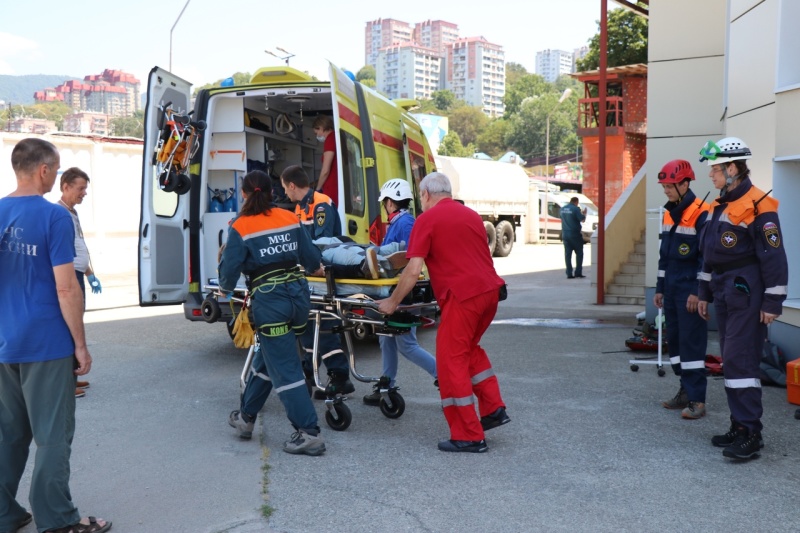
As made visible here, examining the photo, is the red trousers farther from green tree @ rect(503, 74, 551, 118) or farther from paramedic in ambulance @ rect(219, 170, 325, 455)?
green tree @ rect(503, 74, 551, 118)

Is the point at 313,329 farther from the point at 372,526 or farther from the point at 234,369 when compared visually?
the point at 372,526

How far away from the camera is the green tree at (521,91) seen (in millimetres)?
141250

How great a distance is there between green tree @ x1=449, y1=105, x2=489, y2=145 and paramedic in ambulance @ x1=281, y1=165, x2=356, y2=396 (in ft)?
461

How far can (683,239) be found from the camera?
625cm

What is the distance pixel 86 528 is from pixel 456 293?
2567 mm

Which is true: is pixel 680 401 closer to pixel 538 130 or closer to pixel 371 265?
pixel 371 265

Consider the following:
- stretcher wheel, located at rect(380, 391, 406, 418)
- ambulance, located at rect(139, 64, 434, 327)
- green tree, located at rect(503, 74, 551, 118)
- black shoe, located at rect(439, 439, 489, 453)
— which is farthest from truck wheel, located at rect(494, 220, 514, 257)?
green tree, located at rect(503, 74, 551, 118)

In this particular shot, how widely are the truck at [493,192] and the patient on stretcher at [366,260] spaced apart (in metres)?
17.6

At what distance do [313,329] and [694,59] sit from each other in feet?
25.1

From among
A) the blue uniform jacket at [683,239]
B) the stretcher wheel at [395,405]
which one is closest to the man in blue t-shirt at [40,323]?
the stretcher wheel at [395,405]

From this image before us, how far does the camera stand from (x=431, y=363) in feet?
21.1

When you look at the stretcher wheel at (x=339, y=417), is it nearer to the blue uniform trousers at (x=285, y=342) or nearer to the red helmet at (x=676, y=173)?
the blue uniform trousers at (x=285, y=342)

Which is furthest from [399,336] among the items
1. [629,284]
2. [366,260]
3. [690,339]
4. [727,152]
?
[629,284]

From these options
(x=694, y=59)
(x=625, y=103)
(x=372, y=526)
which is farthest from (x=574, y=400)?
(x=625, y=103)
